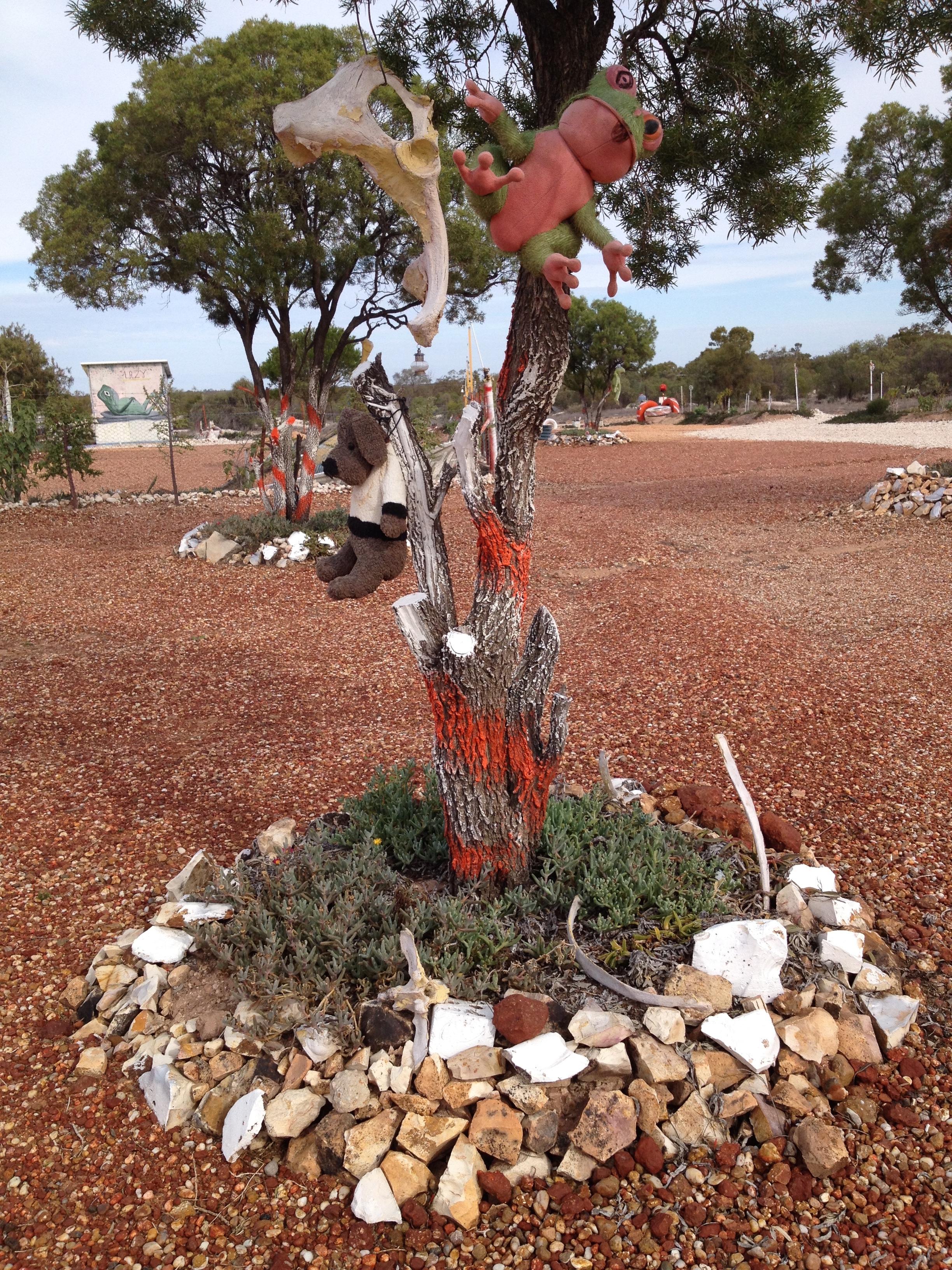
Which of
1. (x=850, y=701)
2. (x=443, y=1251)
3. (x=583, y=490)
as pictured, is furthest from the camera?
(x=583, y=490)

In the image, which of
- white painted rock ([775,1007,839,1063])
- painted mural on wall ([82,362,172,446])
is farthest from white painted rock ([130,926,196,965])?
painted mural on wall ([82,362,172,446])

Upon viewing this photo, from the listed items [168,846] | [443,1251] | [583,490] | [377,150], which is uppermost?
[377,150]

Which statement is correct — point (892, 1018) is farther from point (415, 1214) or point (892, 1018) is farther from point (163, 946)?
point (163, 946)

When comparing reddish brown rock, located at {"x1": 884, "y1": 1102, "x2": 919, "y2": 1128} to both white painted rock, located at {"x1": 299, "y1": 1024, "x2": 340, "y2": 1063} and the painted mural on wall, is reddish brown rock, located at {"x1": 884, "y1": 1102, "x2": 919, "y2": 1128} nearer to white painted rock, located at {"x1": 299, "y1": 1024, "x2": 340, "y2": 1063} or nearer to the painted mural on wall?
white painted rock, located at {"x1": 299, "y1": 1024, "x2": 340, "y2": 1063}

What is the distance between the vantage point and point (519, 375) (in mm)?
2494

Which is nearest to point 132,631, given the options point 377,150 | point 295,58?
point 377,150

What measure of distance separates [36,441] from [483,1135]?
578 inches

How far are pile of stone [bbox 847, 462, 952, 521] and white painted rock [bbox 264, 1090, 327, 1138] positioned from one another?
33.4 feet

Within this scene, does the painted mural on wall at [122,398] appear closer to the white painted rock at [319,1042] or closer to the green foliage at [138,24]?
the green foliage at [138,24]

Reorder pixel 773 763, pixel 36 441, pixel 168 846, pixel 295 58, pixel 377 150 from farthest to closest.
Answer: pixel 36 441
pixel 295 58
pixel 773 763
pixel 168 846
pixel 377 150

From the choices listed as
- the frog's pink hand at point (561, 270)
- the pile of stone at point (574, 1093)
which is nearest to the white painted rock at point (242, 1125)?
the pile of stone at point (574, 1093)

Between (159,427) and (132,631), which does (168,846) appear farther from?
(159,427)

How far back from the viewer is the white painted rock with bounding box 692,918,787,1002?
253cm

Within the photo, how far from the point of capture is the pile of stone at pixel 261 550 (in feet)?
31.5
